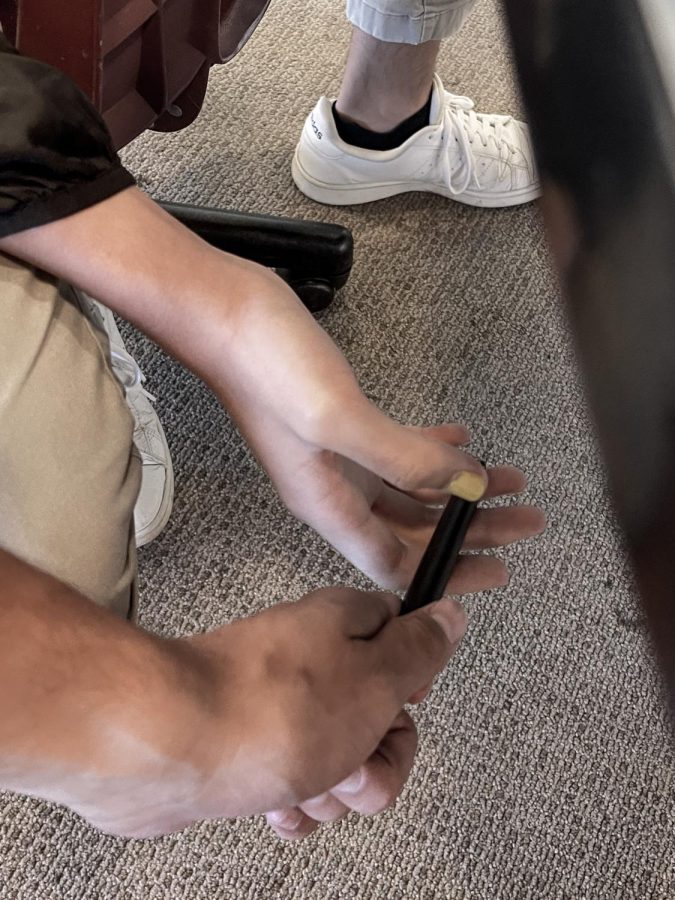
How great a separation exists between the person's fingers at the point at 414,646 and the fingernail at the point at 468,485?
0.08 metres

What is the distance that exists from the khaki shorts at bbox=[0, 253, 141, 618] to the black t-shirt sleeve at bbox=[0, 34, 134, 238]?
0.04m

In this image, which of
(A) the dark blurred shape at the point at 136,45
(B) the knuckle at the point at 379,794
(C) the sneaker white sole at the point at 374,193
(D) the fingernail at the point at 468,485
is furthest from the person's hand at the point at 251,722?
→ (C) the sneaker white sole at the point at 374,193

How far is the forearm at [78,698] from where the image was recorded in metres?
0.37

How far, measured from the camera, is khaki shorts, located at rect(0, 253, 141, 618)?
441mm

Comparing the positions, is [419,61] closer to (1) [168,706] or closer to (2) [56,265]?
(2) [56,265]

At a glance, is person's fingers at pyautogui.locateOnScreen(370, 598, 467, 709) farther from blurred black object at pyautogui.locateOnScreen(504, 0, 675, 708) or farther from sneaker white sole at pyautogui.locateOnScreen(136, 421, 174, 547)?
sneaker white sole at pyautogui.locateOnScreen(136, 421, 174, 547)

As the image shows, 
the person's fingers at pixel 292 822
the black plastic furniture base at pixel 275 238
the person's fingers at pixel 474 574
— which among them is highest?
the black plastic furniture base at pixel 275 238

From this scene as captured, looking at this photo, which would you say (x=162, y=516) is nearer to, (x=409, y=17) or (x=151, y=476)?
(x=151, y=476)

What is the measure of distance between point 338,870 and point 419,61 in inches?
36.0

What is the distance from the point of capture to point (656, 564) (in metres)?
0.45

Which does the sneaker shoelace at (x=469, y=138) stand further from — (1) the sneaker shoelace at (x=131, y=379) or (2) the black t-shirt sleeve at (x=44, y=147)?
(2) the black t-shirt sleeve at (x=44, y=147)

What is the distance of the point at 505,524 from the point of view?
28.2 inches

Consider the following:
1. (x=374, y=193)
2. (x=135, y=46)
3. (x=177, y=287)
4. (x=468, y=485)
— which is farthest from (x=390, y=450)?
(x=374, y=193)

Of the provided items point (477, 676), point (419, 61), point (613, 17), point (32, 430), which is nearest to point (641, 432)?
point (613, 17)
